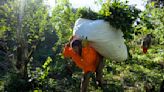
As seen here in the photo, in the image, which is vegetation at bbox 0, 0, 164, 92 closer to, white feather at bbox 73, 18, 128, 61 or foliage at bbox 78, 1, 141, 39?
foliage at bbox 78, 1, 141, 39

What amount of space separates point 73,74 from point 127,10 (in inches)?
110

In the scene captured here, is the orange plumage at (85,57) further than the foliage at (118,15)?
No

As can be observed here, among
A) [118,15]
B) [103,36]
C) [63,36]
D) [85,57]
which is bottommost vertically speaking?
[63,36]

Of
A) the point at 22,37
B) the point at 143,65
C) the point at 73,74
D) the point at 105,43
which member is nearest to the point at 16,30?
the point at 22,37

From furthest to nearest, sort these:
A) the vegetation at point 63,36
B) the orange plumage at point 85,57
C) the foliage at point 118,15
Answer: the vegetation at point 63,36 < the foliage at point 118,15 < the orange plumage at point 85,57

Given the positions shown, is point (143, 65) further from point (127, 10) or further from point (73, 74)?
point (127, 10)

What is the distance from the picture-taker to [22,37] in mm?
6555

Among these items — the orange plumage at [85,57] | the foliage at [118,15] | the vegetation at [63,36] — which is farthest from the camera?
the vegetation at [63,36]

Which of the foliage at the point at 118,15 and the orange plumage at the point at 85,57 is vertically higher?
the foliage at the point at 118,15

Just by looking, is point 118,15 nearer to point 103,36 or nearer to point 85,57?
point 103,36

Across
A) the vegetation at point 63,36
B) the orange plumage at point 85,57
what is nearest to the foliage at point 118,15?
the vegetation at point 63,36

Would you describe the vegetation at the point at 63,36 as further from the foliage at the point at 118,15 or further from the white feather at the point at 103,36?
the white feather at the point at 103,36

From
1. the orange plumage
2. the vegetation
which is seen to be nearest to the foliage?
the vegetation

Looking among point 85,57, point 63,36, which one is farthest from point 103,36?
point 63,36
